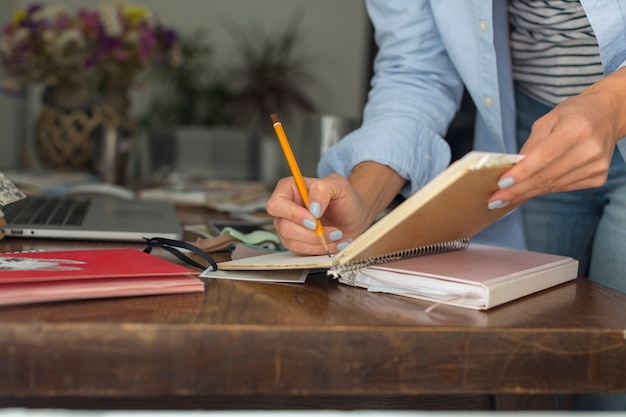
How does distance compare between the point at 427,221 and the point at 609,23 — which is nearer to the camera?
the point at 427,221

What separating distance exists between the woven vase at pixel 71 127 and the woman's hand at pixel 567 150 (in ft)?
5.70

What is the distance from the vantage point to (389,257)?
0.75 m

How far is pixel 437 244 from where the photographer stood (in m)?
0.81

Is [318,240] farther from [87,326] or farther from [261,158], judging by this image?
[261,158]

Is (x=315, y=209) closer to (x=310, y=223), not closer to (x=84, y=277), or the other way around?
(x=310, y=223)

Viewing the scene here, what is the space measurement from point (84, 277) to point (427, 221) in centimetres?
31

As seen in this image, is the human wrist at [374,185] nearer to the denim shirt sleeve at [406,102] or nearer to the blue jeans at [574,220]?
the denim shirt sleeve at [406,102]

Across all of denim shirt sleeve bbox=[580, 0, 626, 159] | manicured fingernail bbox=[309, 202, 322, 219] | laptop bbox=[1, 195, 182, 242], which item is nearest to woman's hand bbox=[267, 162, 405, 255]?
manicured fingernail bbox=[309, 202, 322, 219]

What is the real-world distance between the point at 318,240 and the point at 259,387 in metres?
0.27

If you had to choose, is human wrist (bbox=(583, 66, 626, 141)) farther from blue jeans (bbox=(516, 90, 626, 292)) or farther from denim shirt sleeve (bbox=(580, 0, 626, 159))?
blue jeans (bbox=(516, 90, 626, 292))

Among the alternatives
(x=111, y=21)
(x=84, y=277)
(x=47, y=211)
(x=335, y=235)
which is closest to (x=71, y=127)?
(x=111, y=21)

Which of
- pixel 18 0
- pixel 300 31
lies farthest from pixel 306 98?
pixel 18 0

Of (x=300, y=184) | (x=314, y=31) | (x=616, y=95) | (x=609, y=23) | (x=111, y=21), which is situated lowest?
(x=300, y=184)

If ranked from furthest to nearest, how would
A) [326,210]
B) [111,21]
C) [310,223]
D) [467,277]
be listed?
[111,21]
[326,210]
[310,223]
[467,277]
